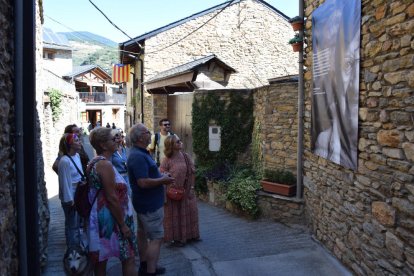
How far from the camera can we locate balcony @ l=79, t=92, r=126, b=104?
1577 inches

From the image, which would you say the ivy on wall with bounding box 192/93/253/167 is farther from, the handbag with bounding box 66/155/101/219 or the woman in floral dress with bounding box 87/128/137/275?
the handbag with bounding box 66/155/101/219

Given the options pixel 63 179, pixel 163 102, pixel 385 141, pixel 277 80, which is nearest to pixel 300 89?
pixel 277 80

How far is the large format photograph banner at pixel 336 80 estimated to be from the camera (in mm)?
3895

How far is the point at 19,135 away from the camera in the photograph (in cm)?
267

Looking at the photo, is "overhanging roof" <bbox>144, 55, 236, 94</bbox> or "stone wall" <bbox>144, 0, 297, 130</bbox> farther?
"stone wall" <bbox>144, 0, 297, 130</bbox>

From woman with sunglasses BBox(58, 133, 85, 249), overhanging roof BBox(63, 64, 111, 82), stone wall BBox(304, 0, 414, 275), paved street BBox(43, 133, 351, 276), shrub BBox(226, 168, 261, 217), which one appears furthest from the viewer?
overhanging roof BBox(63, 64, 111, 82)

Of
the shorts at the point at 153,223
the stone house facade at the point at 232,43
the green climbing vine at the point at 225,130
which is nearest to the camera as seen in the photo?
the shorts at the point at 153,223

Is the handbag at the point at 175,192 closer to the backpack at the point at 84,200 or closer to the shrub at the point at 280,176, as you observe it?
the backpack at the point at 84,200

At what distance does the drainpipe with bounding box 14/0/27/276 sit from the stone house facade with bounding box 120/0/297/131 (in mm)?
11511

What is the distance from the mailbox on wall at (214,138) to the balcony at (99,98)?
Result: 33.9 meters

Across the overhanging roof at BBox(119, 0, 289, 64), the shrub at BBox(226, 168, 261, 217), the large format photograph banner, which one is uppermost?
the overhanging roof at BBox(119, 0, 289, 64)

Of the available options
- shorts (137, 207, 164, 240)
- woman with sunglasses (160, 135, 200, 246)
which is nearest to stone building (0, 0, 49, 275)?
shorts (137, 207, 164, 240)

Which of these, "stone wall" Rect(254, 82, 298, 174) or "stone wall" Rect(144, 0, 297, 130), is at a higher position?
"stone wall" Rect(144, 0, 297, 130)

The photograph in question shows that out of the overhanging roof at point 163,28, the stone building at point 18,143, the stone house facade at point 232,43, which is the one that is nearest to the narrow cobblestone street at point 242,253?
the stone building at point 18,143
